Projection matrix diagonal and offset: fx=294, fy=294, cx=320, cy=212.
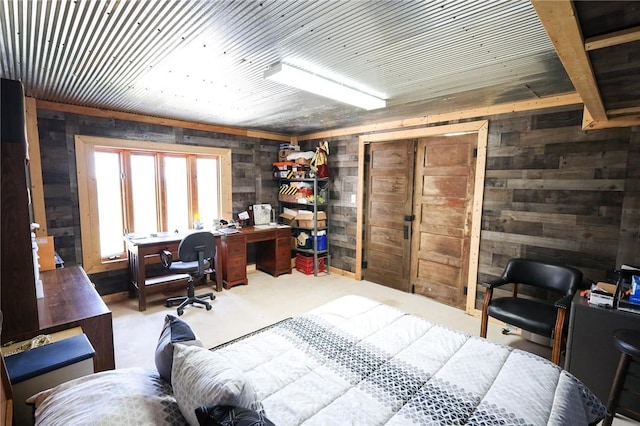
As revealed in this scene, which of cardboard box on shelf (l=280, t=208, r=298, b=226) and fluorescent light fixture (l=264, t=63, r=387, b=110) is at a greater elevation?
fluorescent light fixture (l=264, t=63, r=387, b=110)

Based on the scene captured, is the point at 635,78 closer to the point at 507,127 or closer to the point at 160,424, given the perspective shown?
the point at 507,127

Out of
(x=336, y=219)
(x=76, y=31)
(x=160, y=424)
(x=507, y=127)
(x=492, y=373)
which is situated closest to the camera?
(x=160, y=424)

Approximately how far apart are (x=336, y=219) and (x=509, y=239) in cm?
259

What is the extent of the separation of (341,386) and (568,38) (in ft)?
5.73

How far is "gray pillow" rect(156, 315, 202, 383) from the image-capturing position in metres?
1.25

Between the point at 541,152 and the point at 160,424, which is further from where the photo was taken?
the point at 541,152

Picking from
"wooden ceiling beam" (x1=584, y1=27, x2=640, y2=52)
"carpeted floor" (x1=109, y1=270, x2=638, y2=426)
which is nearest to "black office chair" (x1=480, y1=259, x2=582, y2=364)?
"carpeted floor" (x1=109, y1=270, x2=638, y2=426)

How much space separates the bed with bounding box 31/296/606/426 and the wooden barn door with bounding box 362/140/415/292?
7.97ft

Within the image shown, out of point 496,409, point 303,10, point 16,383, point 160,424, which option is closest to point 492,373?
point 496,409

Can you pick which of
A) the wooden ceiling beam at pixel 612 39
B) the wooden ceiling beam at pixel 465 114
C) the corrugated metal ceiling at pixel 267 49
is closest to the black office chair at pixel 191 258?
the corrugated metal ceiling at pixel 267 49

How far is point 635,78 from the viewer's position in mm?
1629

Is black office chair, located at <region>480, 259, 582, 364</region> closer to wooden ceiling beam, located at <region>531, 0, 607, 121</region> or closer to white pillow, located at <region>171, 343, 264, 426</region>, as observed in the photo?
wooden ceiling beam, located at <region>531, 0, 607, 121</region>

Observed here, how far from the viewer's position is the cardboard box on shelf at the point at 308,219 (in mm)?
4922

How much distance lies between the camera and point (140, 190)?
4.01 metres
